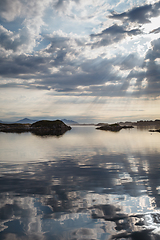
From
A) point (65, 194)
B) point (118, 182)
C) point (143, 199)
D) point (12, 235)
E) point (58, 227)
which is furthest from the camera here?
point (118, 182)

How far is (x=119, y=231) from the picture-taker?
8523 millimetres

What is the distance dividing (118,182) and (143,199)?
169 inches

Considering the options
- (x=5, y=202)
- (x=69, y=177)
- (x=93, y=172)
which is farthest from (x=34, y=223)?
(x=93, y=172)

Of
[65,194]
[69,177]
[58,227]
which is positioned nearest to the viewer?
[58,227]

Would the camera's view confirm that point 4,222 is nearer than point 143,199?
Yes

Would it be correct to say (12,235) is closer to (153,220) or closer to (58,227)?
(58,227)

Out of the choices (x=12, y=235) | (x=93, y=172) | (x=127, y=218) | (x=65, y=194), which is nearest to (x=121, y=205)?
(x=127, y=218)

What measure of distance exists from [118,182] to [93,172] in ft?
14.6

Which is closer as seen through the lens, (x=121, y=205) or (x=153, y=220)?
(x=153, y=220)

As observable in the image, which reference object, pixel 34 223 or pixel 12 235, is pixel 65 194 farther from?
pixel 12 235

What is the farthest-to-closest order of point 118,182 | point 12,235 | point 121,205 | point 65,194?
point 118,182
point 65,194
point 121,205
point 12,235

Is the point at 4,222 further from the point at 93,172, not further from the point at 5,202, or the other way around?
the point at 93,172

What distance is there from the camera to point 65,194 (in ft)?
43.3

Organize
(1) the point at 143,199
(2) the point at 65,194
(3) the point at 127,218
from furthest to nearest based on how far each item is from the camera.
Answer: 1. (2) the point at 65,194
2. (1) the point at 143,199
3. (3) the point at 127,218
